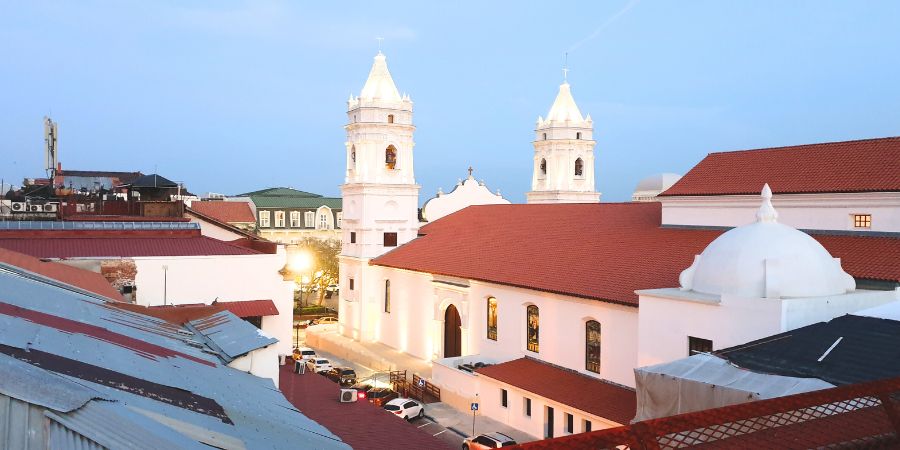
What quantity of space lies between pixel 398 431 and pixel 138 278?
505 inches

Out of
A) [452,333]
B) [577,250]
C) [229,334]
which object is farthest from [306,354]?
[229,334]

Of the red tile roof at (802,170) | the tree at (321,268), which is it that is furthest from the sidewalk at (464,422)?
the tree at (321,268)

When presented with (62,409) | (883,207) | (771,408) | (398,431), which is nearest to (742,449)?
(771,408)

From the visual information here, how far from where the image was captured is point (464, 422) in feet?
95.3

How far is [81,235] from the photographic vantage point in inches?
1021

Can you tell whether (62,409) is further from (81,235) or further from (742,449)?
(81,235)

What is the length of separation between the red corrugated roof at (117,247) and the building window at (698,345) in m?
15.4

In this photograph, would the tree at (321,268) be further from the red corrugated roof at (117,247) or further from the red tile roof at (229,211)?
the red corrugated roof at (117,247)

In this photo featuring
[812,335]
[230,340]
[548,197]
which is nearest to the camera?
[230,340]

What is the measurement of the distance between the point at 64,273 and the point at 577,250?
2109 cm

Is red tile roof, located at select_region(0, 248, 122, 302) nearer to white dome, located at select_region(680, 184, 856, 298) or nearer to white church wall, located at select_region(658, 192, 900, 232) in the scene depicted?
white dome, located at select_region(680, 184, 856, 298)

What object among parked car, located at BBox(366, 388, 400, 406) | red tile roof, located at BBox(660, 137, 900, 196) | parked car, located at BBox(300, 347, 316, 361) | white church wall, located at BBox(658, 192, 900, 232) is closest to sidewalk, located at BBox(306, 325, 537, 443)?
parked car, located at BBox(366, 388, 400, 406)

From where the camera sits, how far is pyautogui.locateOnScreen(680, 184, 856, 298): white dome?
1911 cm

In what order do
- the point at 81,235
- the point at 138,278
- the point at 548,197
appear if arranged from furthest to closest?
the point at 548,197 → the point at 81,235 → the point at 138,278
